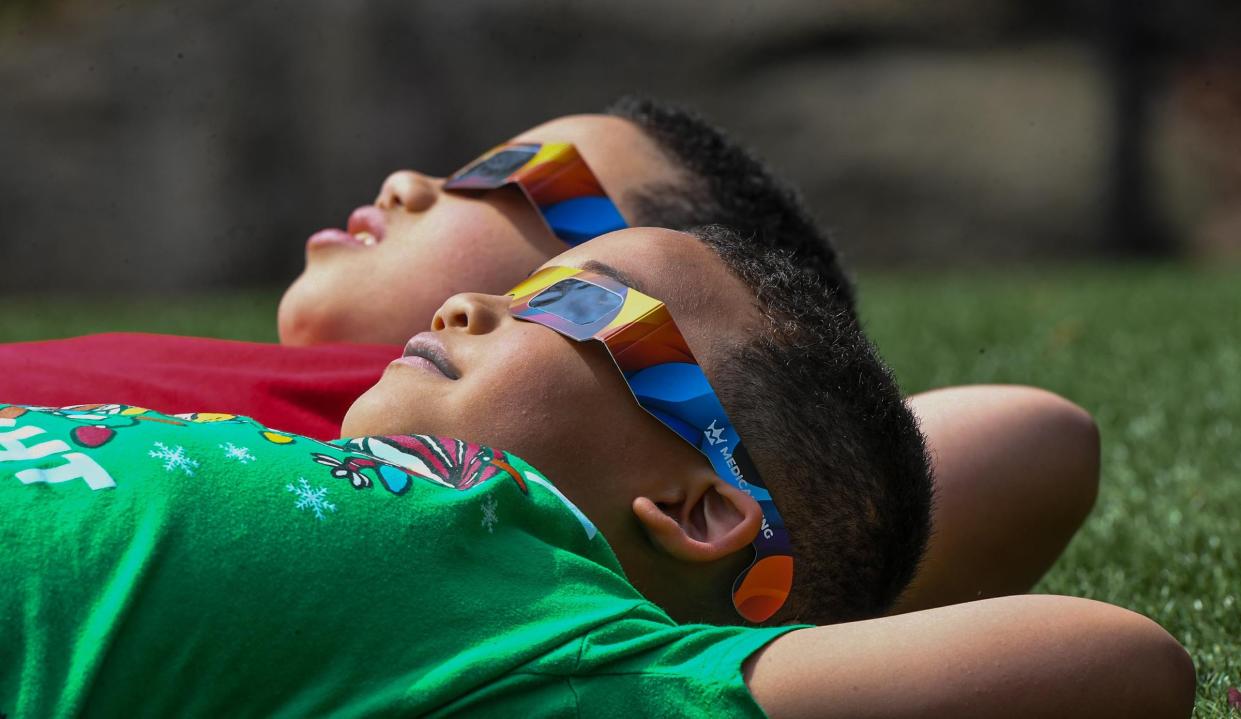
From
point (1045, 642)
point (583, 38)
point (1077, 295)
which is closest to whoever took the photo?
point (1045, 642)

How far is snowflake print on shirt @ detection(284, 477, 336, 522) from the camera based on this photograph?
1.57 metres

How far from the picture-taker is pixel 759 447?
1900mm

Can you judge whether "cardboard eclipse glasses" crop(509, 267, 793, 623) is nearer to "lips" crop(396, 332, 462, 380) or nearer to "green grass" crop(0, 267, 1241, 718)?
"lips" crop(396, 332, 462, 380)

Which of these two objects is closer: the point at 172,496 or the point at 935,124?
the point at 172,496

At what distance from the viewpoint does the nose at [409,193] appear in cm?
303

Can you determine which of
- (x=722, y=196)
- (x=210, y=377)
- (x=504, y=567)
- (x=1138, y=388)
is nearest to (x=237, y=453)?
(x=504, y=567)

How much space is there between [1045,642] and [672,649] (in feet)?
1.40

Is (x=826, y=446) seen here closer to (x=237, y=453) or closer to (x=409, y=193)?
(x=237, y=453)

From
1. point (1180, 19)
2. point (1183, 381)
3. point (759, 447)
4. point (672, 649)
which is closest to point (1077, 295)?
point (1183, 381)

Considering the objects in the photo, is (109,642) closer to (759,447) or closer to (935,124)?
(759,447)

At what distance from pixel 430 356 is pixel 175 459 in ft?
1.46

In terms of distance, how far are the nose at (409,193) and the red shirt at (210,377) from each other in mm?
410

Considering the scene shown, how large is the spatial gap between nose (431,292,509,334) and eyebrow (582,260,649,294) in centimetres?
14

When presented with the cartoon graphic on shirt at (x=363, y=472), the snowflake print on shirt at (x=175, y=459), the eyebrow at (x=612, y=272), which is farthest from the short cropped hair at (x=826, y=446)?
the snowflake print on shirt at (x=175, y=459)
